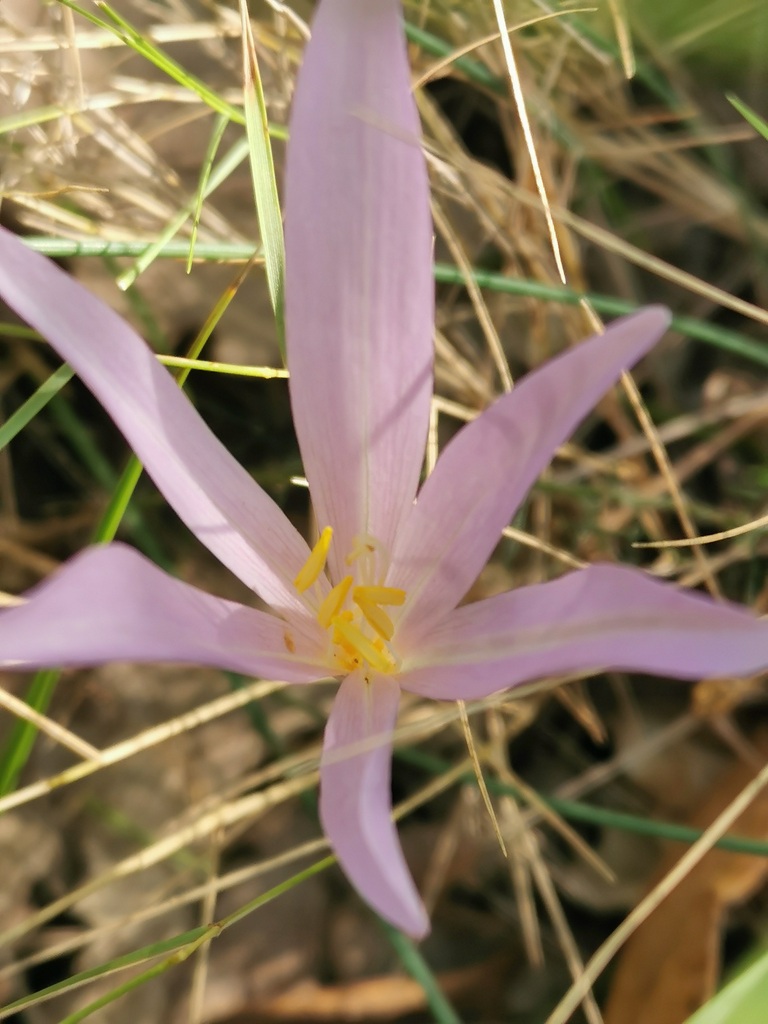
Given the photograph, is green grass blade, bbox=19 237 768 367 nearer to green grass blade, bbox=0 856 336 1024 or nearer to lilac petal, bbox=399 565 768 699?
lilac petal, bbox=399 565 768 699

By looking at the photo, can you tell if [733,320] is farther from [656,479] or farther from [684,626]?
[684,626]

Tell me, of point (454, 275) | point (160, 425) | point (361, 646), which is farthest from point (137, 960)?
point (454, 275)

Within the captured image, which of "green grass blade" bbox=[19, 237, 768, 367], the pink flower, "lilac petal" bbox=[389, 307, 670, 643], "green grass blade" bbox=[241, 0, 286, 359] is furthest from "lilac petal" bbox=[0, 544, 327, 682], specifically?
"green grass blade" bbox=[19, 237, 768, 367]

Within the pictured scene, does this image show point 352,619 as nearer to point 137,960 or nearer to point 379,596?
point 379,596

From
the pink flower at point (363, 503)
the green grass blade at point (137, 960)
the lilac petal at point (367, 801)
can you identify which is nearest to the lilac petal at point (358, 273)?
the pink flower at point (363, 503)

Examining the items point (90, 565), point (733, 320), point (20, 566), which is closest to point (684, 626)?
point (90, 565)

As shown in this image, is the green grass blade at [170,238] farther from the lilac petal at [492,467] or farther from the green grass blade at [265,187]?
the lilac petal at [492,467]

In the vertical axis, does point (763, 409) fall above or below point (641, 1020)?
above
